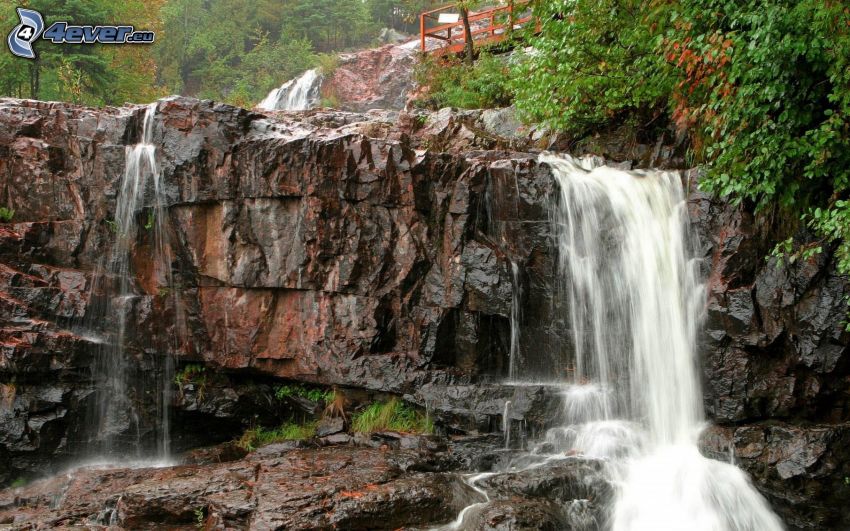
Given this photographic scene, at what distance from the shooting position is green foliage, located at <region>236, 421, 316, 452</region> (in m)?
10.2

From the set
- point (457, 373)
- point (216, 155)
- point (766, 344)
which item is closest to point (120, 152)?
point (216, 155)

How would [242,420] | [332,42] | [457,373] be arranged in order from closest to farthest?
[457,373] < [242,420] < [332,42]

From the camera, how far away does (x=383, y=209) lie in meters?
10.2

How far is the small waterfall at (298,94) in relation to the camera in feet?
78.2

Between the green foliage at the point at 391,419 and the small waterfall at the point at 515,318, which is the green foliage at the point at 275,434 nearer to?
the green foliage at the point at 391,419

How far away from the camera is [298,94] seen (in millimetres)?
24328

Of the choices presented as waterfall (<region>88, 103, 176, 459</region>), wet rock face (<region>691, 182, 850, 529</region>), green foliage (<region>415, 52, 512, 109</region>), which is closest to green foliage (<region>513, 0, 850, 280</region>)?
wet rock face (<region>691, 182, 850, 529</region>)

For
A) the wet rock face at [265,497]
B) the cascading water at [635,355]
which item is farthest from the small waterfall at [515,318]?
the wet rock face at [265,497]

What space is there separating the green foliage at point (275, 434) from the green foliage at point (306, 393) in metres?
0.41

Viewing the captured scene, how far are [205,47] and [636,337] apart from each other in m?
26.4

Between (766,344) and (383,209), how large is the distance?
5749mm

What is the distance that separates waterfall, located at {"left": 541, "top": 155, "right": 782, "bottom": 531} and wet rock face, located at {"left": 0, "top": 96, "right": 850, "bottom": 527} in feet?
1.09

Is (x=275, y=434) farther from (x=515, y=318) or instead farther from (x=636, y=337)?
(x=636, y=337)

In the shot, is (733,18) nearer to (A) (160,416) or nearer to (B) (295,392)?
(B) (295,392)
